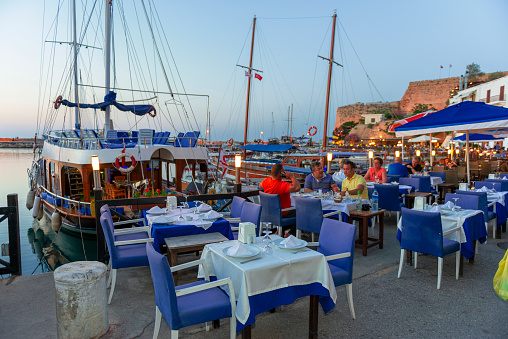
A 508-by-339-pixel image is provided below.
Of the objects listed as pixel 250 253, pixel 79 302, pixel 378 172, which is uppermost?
pixel 378 172

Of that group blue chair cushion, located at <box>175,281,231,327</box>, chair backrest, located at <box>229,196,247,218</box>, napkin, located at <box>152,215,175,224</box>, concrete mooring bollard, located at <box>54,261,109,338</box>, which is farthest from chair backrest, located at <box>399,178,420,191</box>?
concrete mooring bollard, located at <box>54,261,109,338</box>

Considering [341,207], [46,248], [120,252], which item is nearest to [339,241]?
[341,207]

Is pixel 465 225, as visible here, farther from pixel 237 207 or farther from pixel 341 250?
pixel 237 207

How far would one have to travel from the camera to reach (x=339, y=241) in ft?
11.2

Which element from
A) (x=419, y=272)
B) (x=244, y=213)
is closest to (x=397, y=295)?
(x=419, y=272)

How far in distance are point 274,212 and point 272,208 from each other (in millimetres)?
80

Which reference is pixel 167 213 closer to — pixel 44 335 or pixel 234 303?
pixel 44 335

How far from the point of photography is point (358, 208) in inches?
225

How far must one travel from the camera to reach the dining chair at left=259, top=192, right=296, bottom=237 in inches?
228

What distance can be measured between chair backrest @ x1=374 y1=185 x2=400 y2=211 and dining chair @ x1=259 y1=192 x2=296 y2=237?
220 cm

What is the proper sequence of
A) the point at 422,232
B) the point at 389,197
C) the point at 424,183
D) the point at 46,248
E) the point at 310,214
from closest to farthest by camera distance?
the point at 422,232 < the point at 310,214 < the point at 389,197 < the point at 424,183 < the point at 46,248

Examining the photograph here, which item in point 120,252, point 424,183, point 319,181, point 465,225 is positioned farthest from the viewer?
point 424,183

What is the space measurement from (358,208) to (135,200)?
12.5ft

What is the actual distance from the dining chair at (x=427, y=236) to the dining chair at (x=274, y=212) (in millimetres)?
2064
